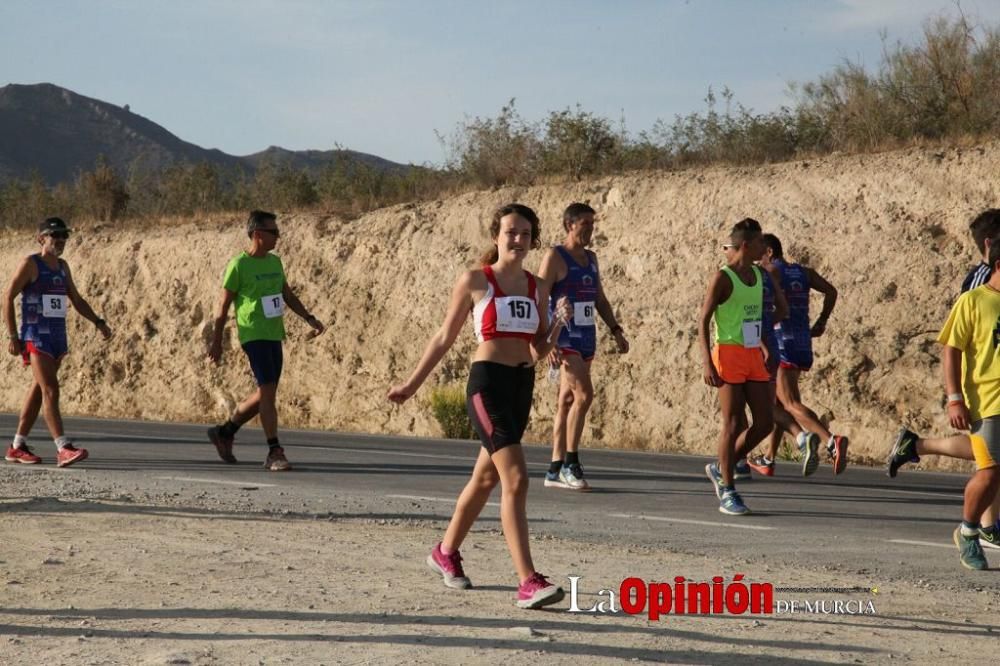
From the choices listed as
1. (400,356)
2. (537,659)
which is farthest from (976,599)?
(400,356)

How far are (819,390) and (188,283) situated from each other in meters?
13.7

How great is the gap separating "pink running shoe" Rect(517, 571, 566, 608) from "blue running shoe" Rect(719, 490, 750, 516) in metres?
4.05

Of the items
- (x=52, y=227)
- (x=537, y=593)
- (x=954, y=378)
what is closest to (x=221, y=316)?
(x=52, y=227)

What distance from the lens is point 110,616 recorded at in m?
6.26

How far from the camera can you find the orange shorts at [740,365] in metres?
10.4

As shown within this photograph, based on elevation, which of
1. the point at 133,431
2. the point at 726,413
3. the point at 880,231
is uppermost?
the point at 880,231

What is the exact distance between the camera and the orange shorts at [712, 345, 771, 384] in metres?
10.4

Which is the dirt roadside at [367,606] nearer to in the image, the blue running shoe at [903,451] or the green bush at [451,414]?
the blue running shoe at [903,451]

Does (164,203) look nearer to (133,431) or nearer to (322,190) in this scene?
(322,190)

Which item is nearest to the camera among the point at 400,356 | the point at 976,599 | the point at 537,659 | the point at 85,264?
the point at 537,659

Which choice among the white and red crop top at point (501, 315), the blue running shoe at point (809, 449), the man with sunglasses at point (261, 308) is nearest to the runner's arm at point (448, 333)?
the white and red crop top at point (501, 315)

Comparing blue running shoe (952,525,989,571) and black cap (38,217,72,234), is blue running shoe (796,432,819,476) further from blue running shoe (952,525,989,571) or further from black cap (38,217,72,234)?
black cap (38,217,72,234)

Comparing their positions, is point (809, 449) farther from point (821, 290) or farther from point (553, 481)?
point (821, 290)

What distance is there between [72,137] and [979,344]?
125 metres
